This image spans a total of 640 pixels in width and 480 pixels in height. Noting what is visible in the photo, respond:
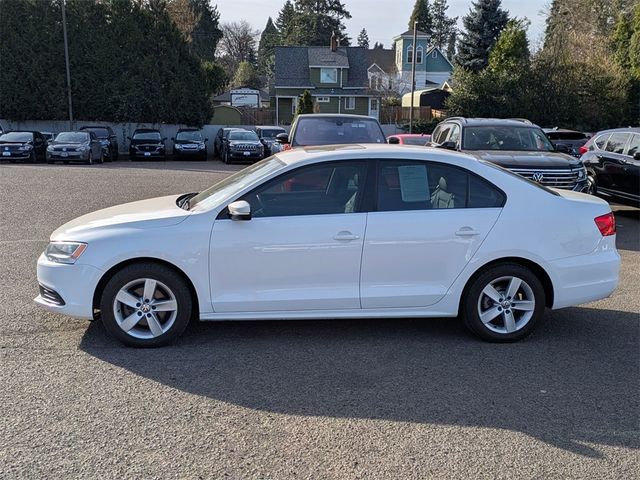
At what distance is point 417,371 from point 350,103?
4538 centimetres

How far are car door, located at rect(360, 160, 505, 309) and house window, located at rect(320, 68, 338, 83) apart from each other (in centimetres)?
4433

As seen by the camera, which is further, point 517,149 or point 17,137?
point 17,137

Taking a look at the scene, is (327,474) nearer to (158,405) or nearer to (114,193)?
(158,405)

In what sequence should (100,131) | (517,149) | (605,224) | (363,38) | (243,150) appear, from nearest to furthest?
1. (605,224)
2. (517,149)
3. (243,150)
4. (100,131)
5. (363,38)

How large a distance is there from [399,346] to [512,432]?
1.46m

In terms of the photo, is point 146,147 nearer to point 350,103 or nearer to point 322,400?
point 350,103

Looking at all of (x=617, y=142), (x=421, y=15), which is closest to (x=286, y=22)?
(x=421, y=15)

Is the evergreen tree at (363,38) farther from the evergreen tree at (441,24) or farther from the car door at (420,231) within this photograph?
the car door at (420,231)

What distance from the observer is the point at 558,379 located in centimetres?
442

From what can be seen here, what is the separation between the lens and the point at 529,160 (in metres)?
9.62

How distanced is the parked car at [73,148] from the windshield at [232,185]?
20368mm

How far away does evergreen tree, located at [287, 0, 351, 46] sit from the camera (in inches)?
2862

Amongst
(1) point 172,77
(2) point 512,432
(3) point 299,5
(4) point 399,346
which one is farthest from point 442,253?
(3) point 299,5

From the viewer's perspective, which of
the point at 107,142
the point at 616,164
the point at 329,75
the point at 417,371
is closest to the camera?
the point at 417,371
